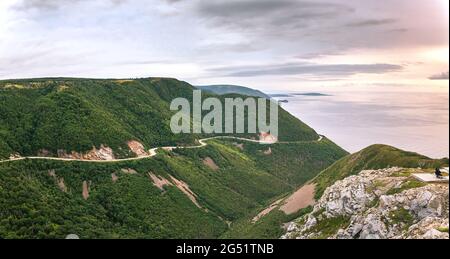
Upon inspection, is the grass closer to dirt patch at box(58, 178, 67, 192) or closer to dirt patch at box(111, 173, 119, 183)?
dirt patch at box(58, 178, 67, 192)

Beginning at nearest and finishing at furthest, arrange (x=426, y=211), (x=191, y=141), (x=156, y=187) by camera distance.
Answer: (x=426, y=211), (x=156, y=187), (x=191, y=141)

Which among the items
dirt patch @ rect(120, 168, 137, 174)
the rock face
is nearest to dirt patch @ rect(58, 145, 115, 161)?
dirt patch @ rect(120, 168, 137, 174)

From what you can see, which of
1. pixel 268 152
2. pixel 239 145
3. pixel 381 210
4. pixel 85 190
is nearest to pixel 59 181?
pixel 85 190

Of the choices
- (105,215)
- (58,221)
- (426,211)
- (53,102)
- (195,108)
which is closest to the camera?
(426,211)

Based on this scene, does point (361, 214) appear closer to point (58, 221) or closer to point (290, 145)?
point (58, 221)

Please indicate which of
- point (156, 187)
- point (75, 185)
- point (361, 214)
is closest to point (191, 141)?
point (156, 187)

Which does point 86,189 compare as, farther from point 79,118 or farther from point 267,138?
point 267,138
